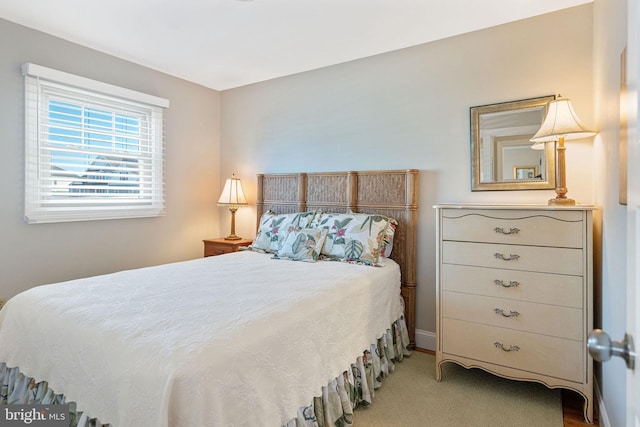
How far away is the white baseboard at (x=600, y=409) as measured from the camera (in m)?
1.71

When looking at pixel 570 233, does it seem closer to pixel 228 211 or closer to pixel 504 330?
pixel 504 330

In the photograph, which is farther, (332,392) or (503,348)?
(503,348)

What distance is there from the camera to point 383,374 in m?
2.33

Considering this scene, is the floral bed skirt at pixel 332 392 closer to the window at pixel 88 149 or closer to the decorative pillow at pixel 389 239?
the decorative pillow at pixel 389 239

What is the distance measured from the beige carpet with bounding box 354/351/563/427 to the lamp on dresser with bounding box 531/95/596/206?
3.85ft

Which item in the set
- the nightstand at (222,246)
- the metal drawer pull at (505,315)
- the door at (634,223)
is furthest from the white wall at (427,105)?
the door at (634,223)

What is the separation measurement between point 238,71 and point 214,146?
3.18ft

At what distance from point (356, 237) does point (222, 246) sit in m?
1.51

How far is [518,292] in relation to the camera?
6.70 feet

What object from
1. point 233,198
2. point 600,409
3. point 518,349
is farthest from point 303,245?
point 600,409

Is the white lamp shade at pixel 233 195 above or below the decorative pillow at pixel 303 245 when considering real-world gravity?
above

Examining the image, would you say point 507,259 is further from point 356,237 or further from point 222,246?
point 222,246

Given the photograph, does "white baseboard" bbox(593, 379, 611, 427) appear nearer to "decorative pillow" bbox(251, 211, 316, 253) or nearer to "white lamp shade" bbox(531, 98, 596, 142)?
"white lamp shade" bbox(531, 98, 596, 142)

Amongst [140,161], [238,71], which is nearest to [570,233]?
[238,71]
